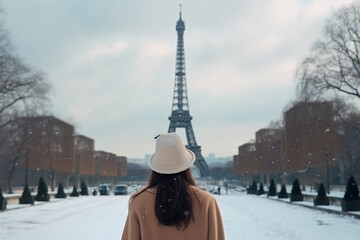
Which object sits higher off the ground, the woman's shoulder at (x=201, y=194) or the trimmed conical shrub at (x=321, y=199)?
the woman's shoulder at (x=201, y=194)

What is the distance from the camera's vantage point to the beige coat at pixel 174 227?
2725 mm

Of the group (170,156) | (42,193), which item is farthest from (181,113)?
(170,156)

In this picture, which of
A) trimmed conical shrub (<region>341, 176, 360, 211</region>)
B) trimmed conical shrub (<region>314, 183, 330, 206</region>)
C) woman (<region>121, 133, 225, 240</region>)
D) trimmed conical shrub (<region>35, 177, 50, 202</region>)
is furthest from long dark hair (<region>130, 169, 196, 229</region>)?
trimmed conical shrub (<region>35, 177, 50, 202</region>)

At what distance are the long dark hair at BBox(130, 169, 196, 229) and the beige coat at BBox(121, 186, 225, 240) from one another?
1.3 inches

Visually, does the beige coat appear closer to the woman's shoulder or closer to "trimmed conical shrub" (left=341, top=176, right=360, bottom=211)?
the woman's shoulder

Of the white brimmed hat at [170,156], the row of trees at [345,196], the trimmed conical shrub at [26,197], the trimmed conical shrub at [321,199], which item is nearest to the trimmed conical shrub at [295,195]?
the row of trees at [345,196]

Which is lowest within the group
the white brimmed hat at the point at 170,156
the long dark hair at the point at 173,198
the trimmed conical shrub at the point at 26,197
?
the trimmed conical shrub at the point at 26,197

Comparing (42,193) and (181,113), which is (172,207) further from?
(181,113)

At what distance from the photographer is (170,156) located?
9.28 ft

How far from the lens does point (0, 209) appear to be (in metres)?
22.2

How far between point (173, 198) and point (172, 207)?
0.06m

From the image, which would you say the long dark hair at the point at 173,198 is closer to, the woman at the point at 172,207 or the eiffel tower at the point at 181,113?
the woman at the point at 172,207

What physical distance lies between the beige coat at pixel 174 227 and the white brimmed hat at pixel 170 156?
0.43ft

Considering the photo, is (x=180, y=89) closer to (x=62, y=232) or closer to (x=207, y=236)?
(x=62, y=232)
